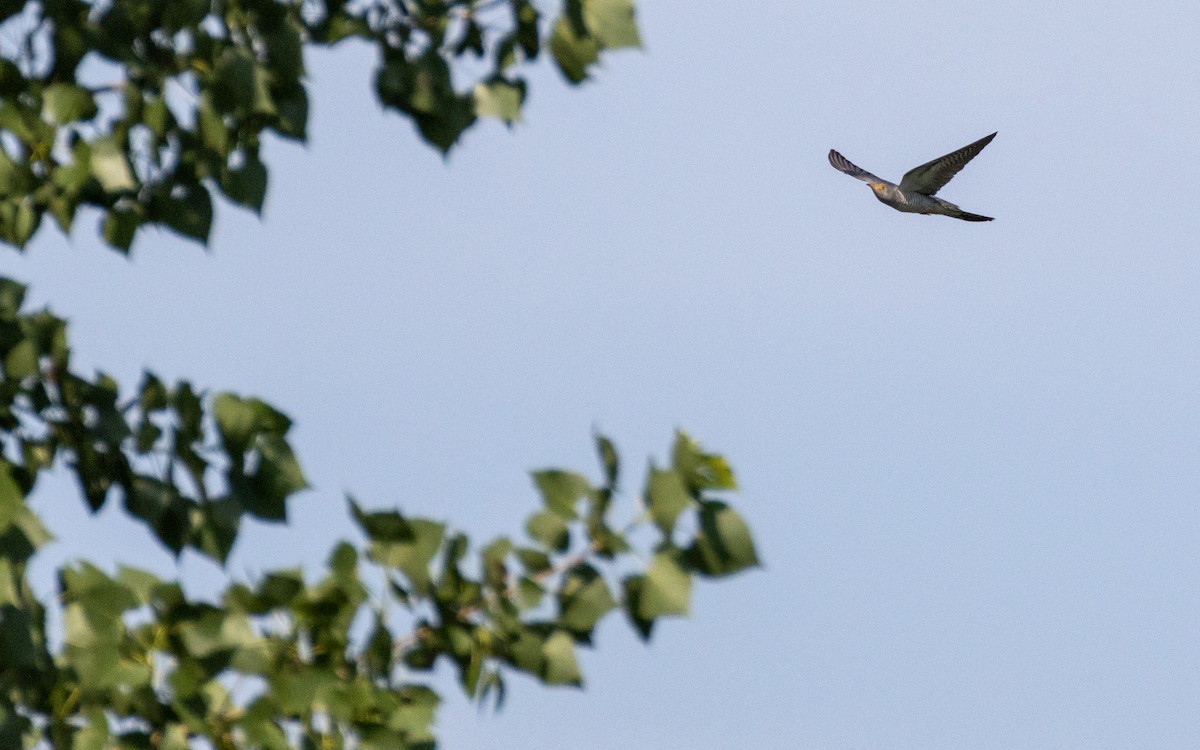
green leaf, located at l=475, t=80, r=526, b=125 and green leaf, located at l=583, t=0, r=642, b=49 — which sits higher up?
green leaf, located at l=583, t=0, r=642, b=49

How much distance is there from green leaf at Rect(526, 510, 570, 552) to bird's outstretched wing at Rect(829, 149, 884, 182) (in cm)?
1886

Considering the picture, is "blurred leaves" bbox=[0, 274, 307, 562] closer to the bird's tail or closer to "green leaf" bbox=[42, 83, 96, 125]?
"green leaf" bbox=[42, 83, 96, 125]

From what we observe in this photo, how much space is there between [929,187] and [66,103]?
15642 mm

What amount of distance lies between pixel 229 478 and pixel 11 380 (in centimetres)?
72

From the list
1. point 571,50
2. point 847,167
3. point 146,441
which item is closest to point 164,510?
point 146,441

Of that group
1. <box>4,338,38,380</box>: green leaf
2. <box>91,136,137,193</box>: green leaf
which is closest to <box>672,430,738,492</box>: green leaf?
<box>4,338,38,380</box>: green leaf

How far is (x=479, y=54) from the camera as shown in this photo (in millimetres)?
4496

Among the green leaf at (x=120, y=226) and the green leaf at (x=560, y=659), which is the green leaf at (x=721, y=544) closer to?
the green leaf at (x=560, y=659)

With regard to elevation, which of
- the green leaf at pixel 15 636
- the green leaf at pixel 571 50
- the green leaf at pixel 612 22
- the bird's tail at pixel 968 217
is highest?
the green leaf at pixel 612 22

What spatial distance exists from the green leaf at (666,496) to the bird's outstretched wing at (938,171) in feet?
48.7

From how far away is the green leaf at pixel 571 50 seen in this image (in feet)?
14.1

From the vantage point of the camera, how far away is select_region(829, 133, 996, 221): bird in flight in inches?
707

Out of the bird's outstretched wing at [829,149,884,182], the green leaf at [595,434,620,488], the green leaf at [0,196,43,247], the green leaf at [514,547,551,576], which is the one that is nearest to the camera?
the green leaf at [595,434,620,488]

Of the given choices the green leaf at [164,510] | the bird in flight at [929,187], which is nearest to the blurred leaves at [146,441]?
the green leaf at [164,510]
